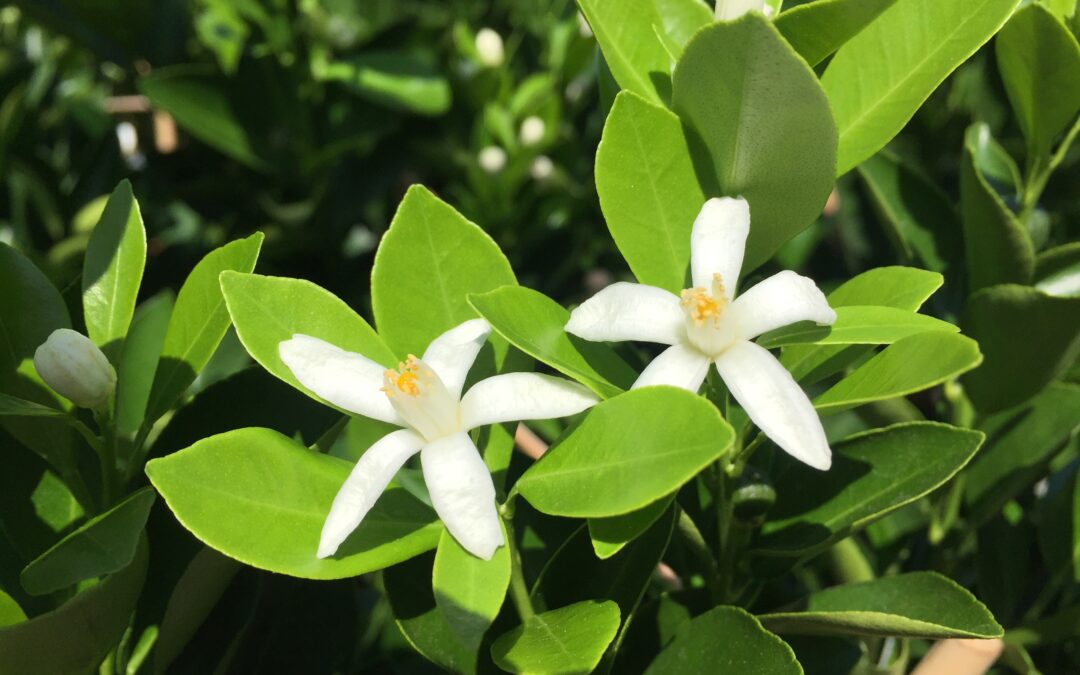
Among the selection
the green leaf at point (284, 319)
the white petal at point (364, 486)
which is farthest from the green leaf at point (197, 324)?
the white petal at point (364, 486)

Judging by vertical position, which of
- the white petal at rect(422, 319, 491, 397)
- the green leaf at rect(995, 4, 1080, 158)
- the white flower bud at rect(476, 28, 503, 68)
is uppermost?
the green leaf at rect(995, 4, 1080, 158)

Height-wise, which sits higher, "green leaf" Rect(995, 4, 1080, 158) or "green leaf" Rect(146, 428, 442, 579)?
"green leaf" Rect(995, 4, 1080, 158)

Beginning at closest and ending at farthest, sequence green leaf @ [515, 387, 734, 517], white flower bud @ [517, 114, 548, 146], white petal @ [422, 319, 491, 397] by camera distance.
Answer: green leaf @ [515, 387, 734, 517], white petal @ [422, 319, 491, 397], white flower bud @ [517, 114, 548, 146]

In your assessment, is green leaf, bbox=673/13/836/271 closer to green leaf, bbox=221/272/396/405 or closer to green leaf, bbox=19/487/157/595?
green leaf, bbox=221/272/396/405

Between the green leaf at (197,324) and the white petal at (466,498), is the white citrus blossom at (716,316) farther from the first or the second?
the green leaf at (197,324)

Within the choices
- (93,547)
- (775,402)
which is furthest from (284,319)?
(775,402)

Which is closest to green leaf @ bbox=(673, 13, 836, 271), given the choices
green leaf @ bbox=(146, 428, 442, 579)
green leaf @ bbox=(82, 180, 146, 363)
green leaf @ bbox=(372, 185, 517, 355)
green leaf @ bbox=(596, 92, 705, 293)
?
green leaf @ bbox=(596, 92, 705, 293)
